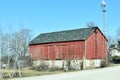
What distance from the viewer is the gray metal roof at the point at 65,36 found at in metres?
52.8

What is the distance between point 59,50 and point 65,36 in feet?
9.07

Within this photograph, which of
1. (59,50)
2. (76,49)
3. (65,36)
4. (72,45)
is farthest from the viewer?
(65,36)

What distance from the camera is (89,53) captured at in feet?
172

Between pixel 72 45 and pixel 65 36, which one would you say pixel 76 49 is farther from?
pixel 65 36

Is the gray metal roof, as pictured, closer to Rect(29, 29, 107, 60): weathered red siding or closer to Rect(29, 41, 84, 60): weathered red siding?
Rect(29, 29, 107, 60): weathered red siding

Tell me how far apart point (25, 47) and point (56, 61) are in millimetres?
30563

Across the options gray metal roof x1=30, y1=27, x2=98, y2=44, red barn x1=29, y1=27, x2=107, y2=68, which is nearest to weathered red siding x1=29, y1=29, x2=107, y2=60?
red barn x1=29, y1=27, x2=107, y2=68

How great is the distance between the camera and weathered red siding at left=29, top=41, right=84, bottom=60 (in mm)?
51909

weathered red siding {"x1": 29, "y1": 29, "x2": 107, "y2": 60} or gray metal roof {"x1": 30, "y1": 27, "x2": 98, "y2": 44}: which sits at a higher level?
gray metal roof {"x1": 30, "y1": 27, "x2": 98, "y2": 44}

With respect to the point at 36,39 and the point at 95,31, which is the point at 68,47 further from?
the point at 36,39

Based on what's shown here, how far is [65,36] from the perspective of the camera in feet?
182

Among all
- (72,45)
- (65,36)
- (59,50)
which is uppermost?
(65,36)

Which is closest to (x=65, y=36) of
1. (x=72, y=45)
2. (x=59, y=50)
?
(x=59, y=50)

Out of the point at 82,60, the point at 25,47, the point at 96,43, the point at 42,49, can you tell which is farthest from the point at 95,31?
the point at 25,47
